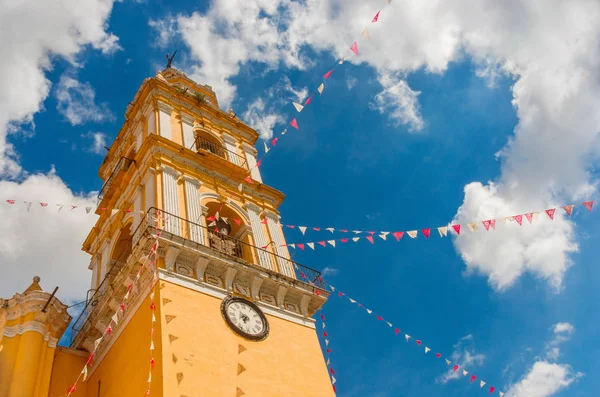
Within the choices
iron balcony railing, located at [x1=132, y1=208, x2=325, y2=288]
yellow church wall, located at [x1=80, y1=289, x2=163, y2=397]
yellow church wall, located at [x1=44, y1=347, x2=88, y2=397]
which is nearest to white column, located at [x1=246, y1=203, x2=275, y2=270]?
→ iron balcony railing, located at [x1=132, y1=208, x2=325, y2=288]

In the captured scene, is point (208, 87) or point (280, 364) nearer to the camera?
point (280, 364)

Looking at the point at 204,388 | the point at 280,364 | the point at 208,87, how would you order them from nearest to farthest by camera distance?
the point at 204,388 < the point at 280,364 < the point at 208,87

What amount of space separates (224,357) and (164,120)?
8.99m

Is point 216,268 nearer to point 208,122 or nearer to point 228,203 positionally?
point 228,203

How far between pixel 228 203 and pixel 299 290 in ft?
11.8

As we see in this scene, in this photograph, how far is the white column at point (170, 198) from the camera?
42.8 feet

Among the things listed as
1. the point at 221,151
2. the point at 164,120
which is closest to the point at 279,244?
the point at 221,151

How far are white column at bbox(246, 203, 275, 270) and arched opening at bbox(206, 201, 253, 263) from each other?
0.77ft

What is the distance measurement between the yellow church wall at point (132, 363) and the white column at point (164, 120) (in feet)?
21.8

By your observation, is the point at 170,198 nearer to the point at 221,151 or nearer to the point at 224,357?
the point at 221,151

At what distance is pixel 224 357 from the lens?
1068cm

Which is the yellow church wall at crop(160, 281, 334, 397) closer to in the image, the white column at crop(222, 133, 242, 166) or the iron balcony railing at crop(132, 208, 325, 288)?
the iron balcony railing at crop(132, 208, 325, 288)

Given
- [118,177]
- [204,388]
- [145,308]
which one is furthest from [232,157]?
[204,388]

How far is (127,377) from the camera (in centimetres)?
1084
